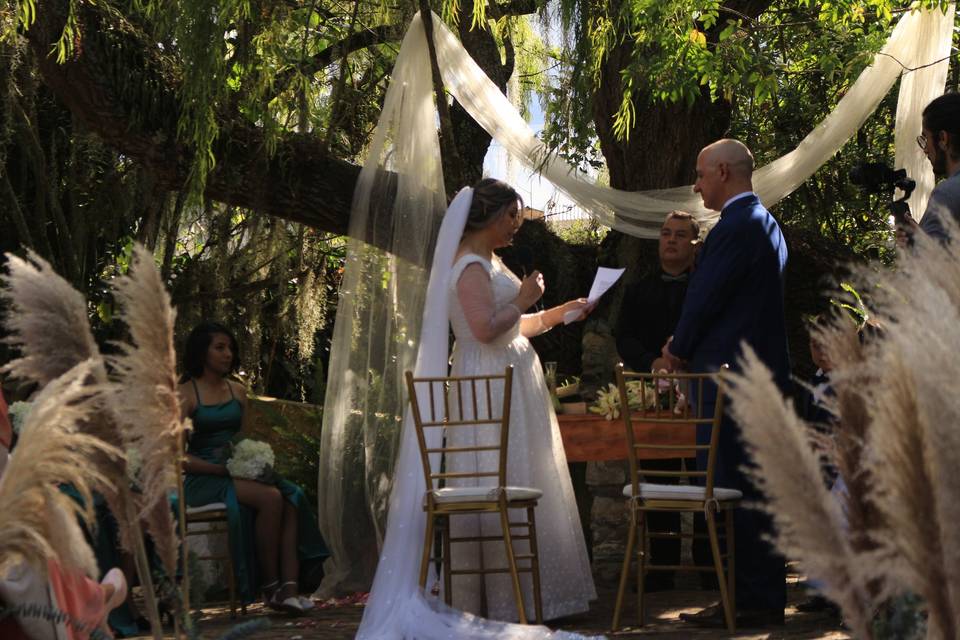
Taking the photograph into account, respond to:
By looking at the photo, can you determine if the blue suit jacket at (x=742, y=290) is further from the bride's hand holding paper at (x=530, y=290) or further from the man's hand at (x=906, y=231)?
the man's hand at (x=906, y=231)

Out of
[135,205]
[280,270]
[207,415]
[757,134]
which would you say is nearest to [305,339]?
[280,270]

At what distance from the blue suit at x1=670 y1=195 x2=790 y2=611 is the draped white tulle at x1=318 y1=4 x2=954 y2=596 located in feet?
4.66

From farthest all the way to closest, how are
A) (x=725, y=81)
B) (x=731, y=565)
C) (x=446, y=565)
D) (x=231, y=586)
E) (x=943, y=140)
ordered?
(x=725, y=81)
(x=231, y=586)
(x=446, y=565)
(x=731, y=565)
(x=943, y=140)

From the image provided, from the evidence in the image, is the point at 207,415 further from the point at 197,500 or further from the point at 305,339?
the point at 305,339

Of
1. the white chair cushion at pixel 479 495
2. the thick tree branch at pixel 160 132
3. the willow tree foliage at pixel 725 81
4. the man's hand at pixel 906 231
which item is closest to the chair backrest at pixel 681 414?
the white chair cushion at pixel 479 495

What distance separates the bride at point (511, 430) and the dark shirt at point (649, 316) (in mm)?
887

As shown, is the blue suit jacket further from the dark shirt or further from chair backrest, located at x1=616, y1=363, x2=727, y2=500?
the dark shirt

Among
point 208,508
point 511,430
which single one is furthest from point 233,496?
point 511,430

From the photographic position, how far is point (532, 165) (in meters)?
6.62

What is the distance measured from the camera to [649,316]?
6.54m

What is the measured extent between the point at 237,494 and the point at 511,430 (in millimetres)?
1517

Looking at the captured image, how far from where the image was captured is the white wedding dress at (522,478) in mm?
5430

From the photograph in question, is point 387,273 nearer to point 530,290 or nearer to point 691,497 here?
point 530,290

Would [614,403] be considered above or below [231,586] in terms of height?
above
